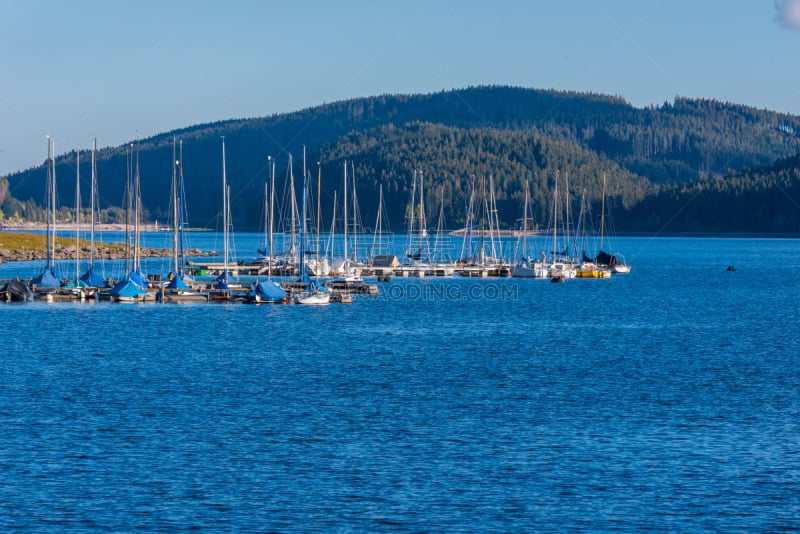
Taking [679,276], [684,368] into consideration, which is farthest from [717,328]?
[679,276]

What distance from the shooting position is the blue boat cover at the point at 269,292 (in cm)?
7994

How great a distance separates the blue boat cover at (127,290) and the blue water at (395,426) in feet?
31.7

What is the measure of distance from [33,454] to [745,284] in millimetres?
102815

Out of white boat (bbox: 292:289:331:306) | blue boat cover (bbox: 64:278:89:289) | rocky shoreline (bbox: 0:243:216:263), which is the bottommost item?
white boat (bbox: 292:289:331:306)

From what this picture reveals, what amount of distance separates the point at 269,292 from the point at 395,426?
4541 centimetres

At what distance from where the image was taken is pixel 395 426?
35531 mm

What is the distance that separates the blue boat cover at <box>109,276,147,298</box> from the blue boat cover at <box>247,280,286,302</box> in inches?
349

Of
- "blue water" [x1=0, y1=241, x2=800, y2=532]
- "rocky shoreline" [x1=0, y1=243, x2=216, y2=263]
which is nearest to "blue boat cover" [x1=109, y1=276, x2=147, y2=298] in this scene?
"blue water" [x1=0, y1=241, x2=800, y2=532]

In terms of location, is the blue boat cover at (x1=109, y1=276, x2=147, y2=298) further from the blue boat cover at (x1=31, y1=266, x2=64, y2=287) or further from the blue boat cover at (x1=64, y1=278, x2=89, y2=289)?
the blue boat cover at (x1=31, y1=266, x2=64, y2=287)

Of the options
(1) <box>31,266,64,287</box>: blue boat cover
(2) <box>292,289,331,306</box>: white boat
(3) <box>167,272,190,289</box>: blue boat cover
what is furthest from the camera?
(1) <box>31,266,64,287</box>: blue boat cover

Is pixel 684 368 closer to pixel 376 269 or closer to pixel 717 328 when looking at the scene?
pixel 717 328

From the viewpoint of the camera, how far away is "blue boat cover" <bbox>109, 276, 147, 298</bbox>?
81375 mm

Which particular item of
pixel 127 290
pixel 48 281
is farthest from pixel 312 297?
pixel 48 281

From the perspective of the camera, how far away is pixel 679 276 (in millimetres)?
138000
